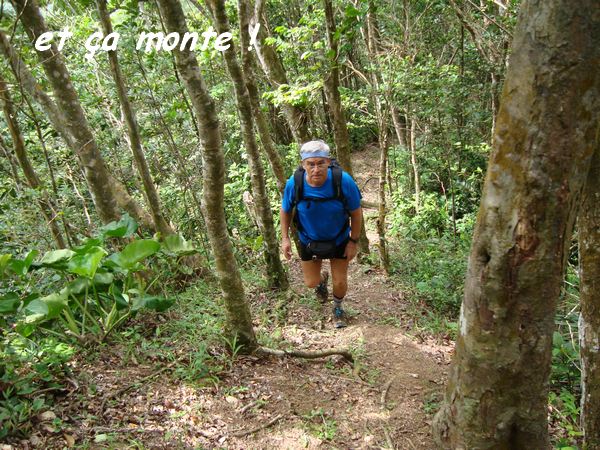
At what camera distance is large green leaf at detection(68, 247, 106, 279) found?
3514mm

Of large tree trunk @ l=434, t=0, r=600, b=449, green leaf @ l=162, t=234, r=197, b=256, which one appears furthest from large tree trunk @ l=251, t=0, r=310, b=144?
large tree trunk @ l=434, t=0, r=600, b=449

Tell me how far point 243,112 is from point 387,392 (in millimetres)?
3208

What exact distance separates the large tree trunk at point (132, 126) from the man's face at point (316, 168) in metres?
Result: 2.05

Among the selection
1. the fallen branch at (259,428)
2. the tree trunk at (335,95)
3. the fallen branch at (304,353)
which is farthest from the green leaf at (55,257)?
the tree trunk at (335,95)

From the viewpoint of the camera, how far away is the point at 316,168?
13.7 feet

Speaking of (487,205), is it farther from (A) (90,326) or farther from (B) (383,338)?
(A) (90,326)

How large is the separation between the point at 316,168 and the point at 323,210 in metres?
0.49

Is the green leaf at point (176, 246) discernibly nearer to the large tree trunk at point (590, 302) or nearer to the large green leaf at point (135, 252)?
the large green leaf at point (135, 252)

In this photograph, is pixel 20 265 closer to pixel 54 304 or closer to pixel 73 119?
pixel 54 304

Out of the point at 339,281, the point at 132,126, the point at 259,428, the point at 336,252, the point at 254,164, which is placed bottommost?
the point at 259,428

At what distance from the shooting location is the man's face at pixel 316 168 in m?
4.16

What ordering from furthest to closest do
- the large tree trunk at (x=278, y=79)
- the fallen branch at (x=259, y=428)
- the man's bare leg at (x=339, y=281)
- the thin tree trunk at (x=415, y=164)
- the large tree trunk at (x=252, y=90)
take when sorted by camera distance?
the thin tree trunk at (x=415, y=164) → the large tree trunk at (x=278, y=79) → the man's bare leg at (x=339, y=281) → the large tree trunk at (x=252, y=90) → the fallen branch at (x=259, y=428)

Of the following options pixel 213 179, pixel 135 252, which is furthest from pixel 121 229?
pixel 213 179

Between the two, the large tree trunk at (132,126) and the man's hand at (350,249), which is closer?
the large tree trunk at (132,126)
